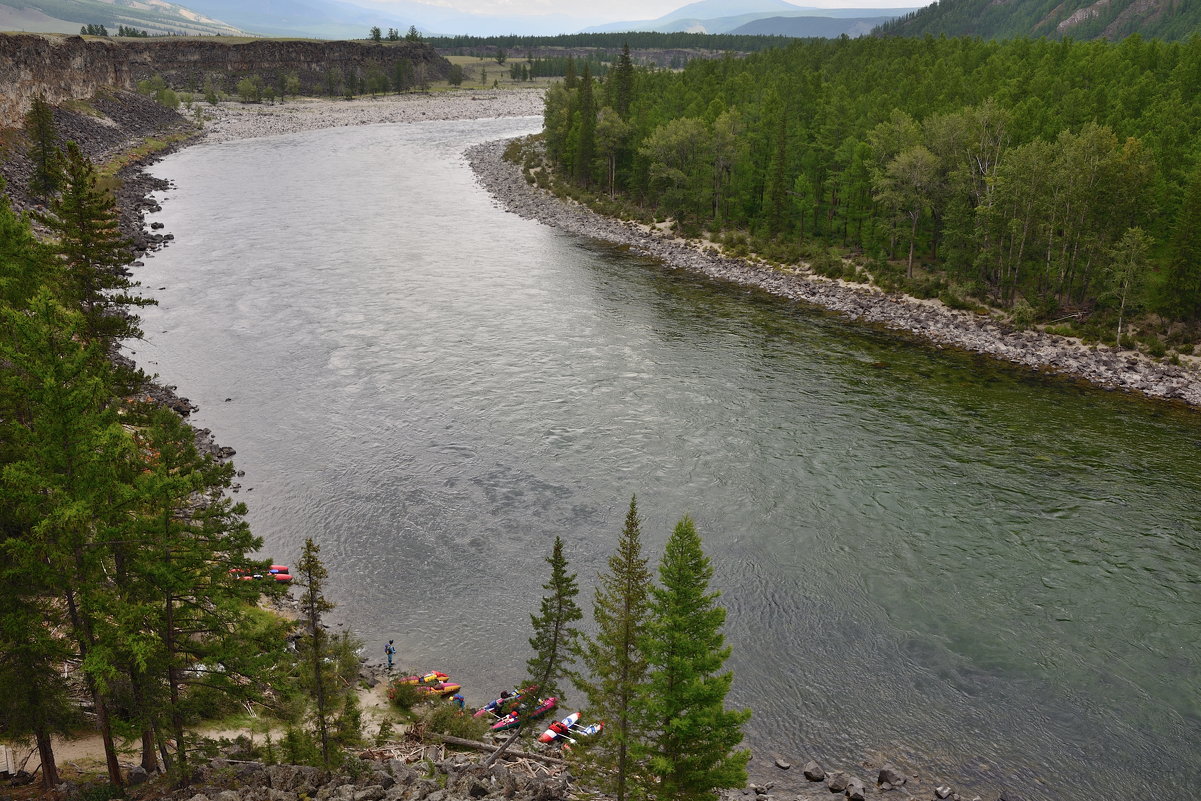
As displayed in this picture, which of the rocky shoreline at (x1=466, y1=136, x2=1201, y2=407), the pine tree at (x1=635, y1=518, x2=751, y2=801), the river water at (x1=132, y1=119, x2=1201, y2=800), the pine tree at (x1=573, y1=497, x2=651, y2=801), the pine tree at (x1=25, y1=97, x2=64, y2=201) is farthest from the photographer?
the pine tree at (x1=25, y1=97, x2=64, y2=201)

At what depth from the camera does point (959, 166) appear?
71125mm

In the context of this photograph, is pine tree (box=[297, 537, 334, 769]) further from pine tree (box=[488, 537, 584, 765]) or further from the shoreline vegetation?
the shoreline vegetation

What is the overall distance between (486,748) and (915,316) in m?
55.9

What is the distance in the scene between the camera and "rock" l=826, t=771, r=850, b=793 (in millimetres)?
24844

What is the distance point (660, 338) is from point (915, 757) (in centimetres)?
4207

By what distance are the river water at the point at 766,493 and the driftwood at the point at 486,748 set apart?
11.0 feet

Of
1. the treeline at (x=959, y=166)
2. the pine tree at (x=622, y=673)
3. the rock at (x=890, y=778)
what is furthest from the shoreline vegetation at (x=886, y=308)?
the pine tree at (x=622, y=673)

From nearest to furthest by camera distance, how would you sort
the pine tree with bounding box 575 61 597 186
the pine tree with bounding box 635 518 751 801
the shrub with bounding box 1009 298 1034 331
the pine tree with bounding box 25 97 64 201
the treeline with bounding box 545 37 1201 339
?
the pine tree with bounding box 635 518 751 801
the treeline with bounding box 545 37 1201 339
the shrub with bounding box 1009 298 1034 331
the pine tree with bounding box 25 97 64 201
the pine tree with bounding box 575 61 597 186

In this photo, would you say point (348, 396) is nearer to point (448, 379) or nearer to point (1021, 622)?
point (448, 379)

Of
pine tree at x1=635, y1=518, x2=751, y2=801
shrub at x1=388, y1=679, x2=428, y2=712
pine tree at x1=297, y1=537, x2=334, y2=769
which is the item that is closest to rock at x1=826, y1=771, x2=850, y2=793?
pine tree at x1=635, y1=518, x2=751, y2=801

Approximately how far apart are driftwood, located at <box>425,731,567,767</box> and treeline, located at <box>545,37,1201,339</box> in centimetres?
5510

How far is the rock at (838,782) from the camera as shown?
24844mm

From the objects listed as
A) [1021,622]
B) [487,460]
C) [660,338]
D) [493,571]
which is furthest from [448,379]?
[1021,622]

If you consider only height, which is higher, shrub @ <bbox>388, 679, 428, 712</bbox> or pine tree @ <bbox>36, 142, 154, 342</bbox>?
pine tree @ <bbox>36, 142, 154, 342</bbox>
